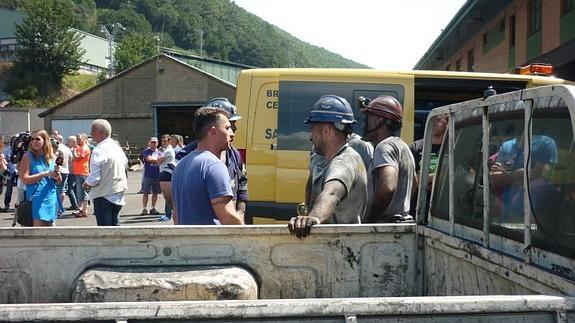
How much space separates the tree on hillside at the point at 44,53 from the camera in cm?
8294

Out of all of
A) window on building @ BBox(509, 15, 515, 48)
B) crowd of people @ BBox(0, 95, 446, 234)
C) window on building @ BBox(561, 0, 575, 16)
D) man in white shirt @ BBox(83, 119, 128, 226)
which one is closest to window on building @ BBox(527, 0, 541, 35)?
window on building @ BBox(509, 15, 515, 48)

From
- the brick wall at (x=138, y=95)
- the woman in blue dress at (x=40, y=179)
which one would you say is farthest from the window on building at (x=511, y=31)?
the brick wall at (x=138, y=95)

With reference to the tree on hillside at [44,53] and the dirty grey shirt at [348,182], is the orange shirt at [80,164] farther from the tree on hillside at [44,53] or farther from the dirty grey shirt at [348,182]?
the tree on hillside at [44,53]

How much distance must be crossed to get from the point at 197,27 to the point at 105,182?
137 metres

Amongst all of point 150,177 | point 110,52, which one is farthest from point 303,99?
point 110,52

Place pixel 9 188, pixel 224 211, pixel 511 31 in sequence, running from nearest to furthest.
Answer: pixel 224 211, pixel 9 188, pixel 511 31

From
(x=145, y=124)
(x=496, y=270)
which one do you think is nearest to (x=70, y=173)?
(x=496, y=270)

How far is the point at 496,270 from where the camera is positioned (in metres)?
2.40

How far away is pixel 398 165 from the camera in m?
4.13

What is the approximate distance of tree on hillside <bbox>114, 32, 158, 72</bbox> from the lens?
92.6 m

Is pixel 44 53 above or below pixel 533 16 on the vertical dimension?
above

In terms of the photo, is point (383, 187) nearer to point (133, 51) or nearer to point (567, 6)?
point (567, 6)

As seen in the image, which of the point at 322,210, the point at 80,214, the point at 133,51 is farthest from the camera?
the point at 133,51

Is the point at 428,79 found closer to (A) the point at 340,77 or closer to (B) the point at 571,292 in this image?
(A) the point at 340,77
